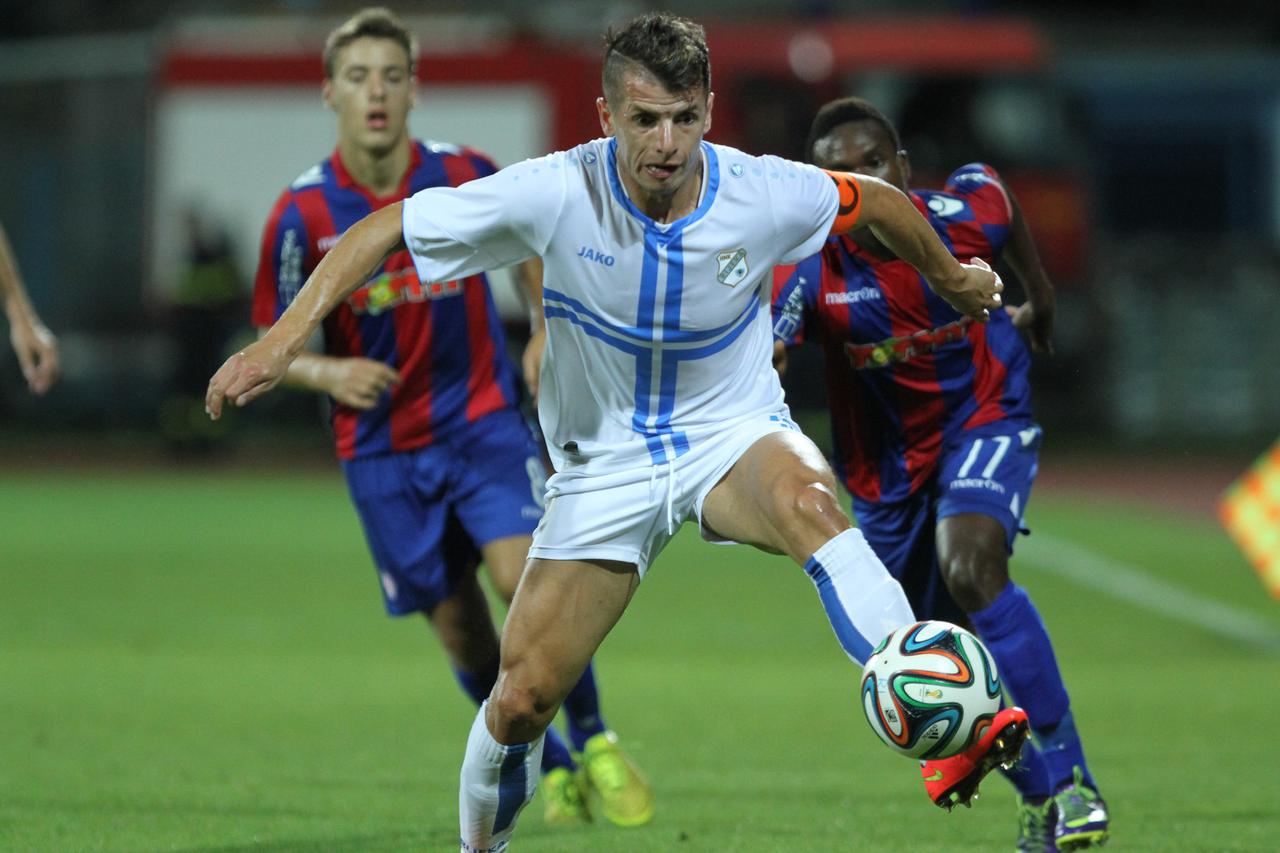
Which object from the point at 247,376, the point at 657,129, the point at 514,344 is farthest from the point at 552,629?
the point at 514,344

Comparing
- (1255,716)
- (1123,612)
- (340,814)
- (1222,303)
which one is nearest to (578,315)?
(340,814)

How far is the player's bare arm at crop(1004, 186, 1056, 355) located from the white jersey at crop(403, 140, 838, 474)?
129cm

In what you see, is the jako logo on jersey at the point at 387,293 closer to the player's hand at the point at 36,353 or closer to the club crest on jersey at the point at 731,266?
the player's hand at the point at 36,353

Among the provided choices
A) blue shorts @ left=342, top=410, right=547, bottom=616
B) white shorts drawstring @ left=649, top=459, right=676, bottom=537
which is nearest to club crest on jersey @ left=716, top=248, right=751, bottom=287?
white shorts drawstring @ left=649, top=459, right=676, bottom=537

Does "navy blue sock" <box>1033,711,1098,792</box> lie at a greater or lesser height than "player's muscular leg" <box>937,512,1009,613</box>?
lesser

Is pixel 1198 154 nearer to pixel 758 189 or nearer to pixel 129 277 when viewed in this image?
pixel 129 277

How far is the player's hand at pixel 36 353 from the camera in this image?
7320 millimetres

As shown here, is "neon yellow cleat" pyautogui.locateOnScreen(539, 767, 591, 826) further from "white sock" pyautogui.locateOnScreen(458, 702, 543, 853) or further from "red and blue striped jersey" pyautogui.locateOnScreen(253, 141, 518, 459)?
"white sock" pyautogui.locateOnScreen(458, 702, 543, 853)

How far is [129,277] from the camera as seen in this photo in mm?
28297

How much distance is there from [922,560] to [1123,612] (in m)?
6.54

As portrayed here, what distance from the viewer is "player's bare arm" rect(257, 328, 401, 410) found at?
6422 mm

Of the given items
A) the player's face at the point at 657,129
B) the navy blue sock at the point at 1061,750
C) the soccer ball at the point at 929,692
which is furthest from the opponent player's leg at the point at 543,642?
the navy blue sock at the point at 1061,750

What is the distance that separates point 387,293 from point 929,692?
9.38ft

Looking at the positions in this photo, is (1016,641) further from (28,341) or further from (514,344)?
(514,344)
